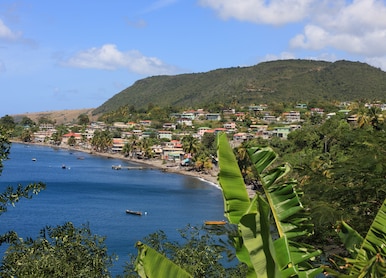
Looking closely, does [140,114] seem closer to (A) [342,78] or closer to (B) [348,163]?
(A) [342,78]

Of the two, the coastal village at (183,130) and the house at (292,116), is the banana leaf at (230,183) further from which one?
the house at (292,116)

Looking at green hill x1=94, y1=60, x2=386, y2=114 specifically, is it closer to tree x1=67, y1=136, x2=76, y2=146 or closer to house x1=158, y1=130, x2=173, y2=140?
house x1=158, y1=130, x2=173, y2=140

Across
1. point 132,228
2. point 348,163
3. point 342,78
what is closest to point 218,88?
point 342,78

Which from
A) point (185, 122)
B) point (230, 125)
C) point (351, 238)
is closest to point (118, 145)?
point (185, 122)

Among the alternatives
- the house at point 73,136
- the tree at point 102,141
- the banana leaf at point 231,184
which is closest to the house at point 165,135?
the tree at point 102,141

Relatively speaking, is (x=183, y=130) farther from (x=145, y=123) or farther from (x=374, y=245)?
(x=374, y=245)

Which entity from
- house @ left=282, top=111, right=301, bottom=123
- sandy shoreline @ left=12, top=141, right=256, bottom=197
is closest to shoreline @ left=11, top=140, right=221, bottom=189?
sandy shoreline @ left=12, top=141, right=256, bottom=197
